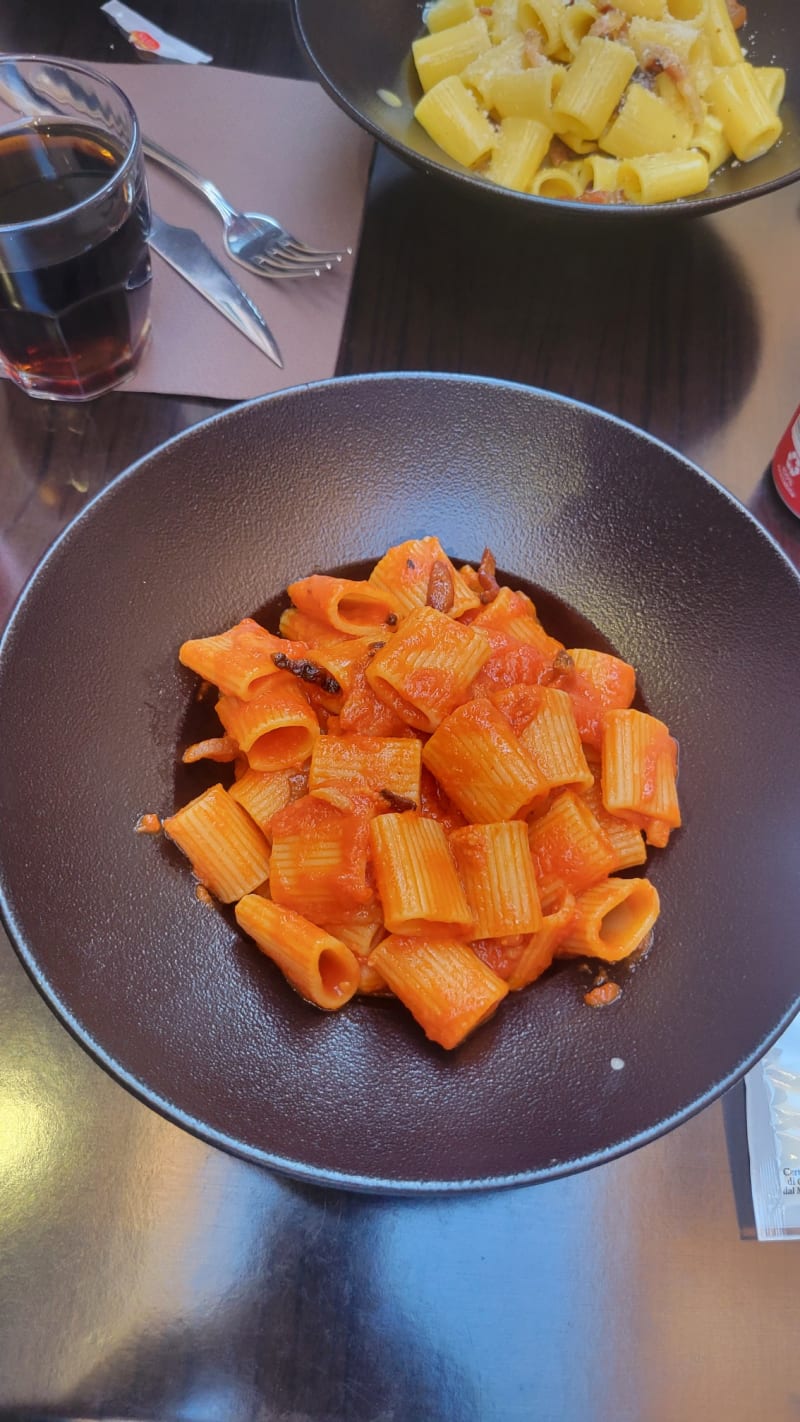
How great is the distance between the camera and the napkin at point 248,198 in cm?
152

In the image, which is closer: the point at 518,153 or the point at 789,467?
the point at 789,467

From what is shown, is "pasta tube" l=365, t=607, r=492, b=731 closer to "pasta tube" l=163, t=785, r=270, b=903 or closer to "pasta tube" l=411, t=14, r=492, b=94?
"pasta tube" l=163, t=785, r=270, b=903

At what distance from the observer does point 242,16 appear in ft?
6.24

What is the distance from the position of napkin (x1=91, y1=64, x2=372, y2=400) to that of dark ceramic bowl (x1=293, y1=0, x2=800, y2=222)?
15cm

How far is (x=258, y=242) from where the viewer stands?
1613 mm

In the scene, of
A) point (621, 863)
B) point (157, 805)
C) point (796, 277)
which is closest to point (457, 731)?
point (621, 863)

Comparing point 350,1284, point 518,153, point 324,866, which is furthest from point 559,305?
point 350,1284

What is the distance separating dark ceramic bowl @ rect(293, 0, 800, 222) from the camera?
1.43 meters

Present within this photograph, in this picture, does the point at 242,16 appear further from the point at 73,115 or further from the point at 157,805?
the point at 157,805

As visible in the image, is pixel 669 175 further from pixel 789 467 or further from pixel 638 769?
pixel 638 769

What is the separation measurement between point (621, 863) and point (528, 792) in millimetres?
149

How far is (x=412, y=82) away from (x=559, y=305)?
0.48 metres

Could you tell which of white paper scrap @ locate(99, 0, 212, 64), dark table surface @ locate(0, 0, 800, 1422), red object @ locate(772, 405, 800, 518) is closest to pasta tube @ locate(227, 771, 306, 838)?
dark table surface @ locate(0, 0, 800, 1422)

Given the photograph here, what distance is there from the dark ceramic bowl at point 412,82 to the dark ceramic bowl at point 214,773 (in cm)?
40
